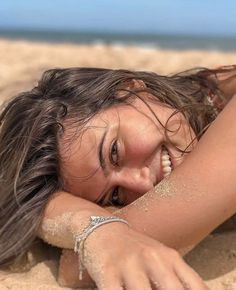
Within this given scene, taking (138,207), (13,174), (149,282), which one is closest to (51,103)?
(13,174)

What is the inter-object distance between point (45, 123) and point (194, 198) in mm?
742

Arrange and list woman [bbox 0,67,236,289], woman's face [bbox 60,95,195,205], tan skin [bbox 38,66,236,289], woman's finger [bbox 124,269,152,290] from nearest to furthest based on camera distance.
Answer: woman's finger [bbox 124,269,152,290]
woman [bbox 0,67,236,289]
tan skin [bbox 38,66,236,289]
woman's face [bbox 60,95,195,205]

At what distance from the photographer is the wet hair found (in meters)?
2.02

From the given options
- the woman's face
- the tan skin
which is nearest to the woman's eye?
the woman's face

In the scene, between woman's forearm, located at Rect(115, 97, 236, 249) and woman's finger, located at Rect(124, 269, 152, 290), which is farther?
woman's forearm, located at Rect(115, 97, 236, 249)

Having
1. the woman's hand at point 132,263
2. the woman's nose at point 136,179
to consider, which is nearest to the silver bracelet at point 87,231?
the woman's hand at point 132,263

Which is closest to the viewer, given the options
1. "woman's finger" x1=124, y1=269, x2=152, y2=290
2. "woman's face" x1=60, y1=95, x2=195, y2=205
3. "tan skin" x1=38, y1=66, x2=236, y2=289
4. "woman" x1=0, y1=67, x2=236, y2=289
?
"woman's finger" x1=124, y1=269, x2=152, y2=290

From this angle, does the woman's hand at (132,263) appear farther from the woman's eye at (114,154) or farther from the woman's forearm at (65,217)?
the woman's eye at (114,154)

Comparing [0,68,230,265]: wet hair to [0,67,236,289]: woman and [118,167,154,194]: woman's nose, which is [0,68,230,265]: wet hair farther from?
[118,167,154,194]: woman's nose

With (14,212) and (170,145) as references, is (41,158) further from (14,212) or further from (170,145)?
(170,145)

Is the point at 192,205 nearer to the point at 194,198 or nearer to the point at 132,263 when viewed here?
the point at 194,198

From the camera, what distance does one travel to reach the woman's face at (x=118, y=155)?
1989mm

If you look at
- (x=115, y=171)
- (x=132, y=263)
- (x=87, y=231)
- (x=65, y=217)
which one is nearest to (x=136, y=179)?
(x=115, y=171)

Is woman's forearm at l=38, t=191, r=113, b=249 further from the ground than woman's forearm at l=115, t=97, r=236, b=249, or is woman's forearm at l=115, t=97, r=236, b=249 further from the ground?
woman's forearm at l=115, t=97, r=236, b=249
